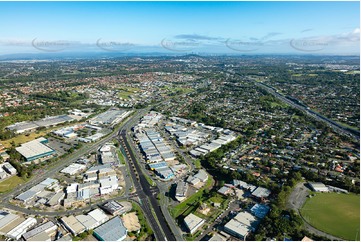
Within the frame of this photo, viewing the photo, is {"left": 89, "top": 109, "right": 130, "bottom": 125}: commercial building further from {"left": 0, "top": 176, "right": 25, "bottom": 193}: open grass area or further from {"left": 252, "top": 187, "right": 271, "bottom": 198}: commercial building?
{"left": 252, "top": 187, "right": 271, "bottom": 198}: commercial building

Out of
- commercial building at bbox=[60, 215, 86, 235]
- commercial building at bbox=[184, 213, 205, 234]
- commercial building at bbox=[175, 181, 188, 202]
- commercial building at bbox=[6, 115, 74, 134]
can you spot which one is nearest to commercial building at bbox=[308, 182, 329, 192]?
commercial building at bbox=[184, 213, 205, 234]

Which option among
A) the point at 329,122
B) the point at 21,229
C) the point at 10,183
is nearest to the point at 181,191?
the point at 21,229

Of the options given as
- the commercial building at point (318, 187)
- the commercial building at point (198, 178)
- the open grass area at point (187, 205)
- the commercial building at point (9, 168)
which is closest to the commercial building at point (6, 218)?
the commercial building at point (9, 168)

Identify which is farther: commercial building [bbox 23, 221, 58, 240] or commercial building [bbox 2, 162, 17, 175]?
commercial building [bbox 2, 162, 17, 175]

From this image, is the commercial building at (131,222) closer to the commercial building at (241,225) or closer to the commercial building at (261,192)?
the commercial building at (241,225)

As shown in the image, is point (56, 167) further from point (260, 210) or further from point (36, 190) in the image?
point (260, 210)
